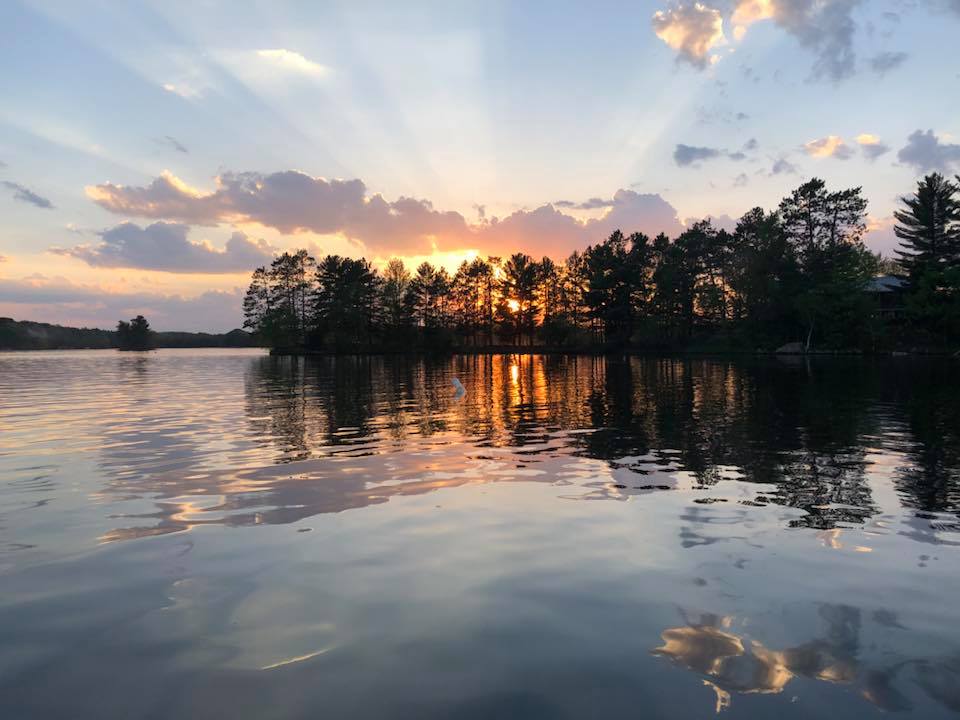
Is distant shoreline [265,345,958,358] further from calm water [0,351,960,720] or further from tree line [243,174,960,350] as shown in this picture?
calm water [0,351,960,720]

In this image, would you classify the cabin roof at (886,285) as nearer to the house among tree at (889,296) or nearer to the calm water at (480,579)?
the house among tree at (889,296)

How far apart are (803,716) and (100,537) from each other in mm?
10246

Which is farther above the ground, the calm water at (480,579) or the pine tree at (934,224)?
the pine tree at (934,224)

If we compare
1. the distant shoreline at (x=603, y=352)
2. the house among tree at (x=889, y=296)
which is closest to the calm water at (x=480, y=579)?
the distant shoreline at (x=603, y=352)

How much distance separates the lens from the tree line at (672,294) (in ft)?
307

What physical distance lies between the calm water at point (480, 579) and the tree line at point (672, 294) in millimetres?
89385

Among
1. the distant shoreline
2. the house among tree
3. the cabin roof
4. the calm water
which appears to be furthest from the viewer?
the cabin roof

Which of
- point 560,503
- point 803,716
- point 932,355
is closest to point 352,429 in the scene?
point 560,503

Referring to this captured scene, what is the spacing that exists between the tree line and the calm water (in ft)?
293

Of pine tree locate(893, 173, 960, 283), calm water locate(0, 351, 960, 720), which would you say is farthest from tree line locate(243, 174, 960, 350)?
calm water locate(0, 351, 960, 720)

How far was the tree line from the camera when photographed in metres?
93.6

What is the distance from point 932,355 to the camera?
8406 centimetres

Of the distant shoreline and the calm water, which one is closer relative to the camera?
the calm water

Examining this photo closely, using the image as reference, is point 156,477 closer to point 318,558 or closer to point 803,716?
point 318,558
